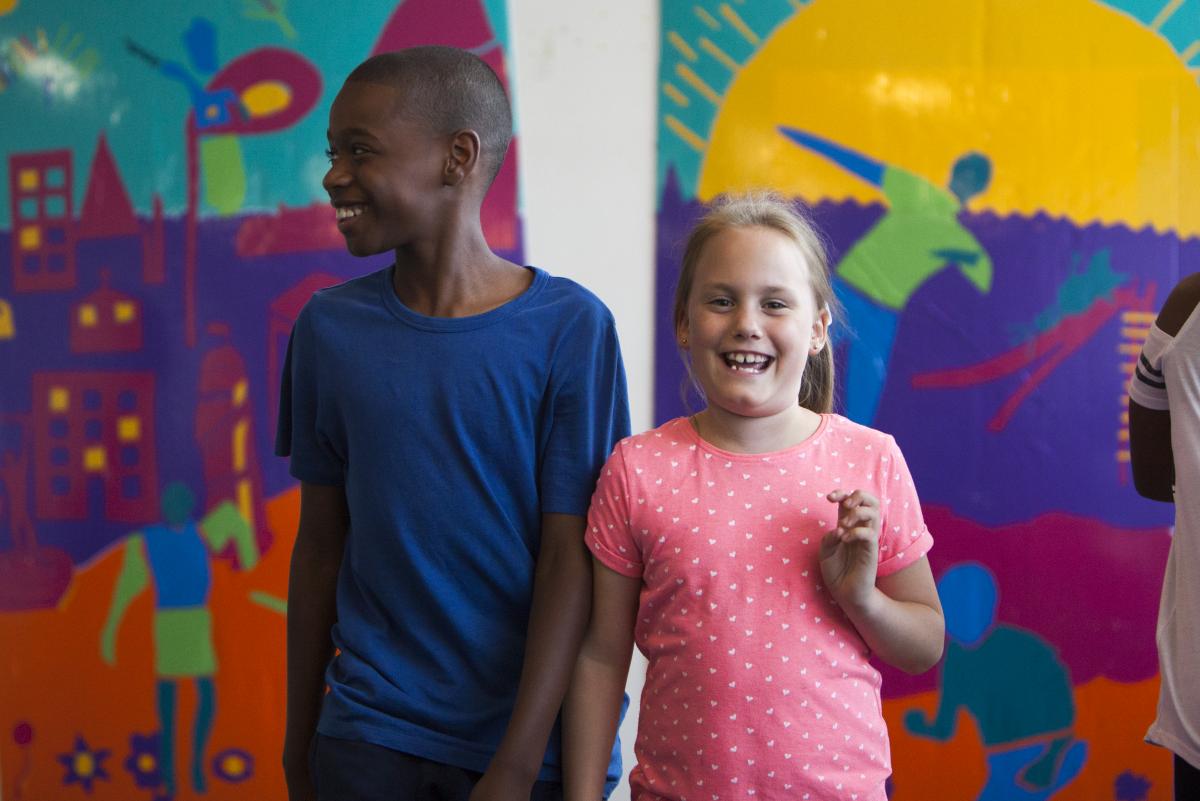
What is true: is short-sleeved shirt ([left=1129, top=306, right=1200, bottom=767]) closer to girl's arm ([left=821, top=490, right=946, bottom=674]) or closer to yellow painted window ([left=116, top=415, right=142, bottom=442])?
girl's arm ([left=821, top=490, right=946, bottom=674])

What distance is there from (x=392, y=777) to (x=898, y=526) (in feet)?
1.88

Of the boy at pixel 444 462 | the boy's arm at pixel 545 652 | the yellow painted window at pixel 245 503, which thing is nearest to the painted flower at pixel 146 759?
the yellow painted window at pixel 245 503

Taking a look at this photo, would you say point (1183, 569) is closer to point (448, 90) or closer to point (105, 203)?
point (448, 90)

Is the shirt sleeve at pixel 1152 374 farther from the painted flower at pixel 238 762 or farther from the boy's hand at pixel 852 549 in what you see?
the painted flower at pixel 238 762

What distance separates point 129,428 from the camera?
2146 millimetres

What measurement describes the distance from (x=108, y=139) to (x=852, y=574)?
1794 mm

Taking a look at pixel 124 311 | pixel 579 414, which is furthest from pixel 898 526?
pixel 124 311

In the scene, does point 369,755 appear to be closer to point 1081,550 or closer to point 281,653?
point 281,653

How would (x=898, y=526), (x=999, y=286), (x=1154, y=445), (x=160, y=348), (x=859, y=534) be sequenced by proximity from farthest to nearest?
1. (x=160, y=348)
2. (x=999, y=286)
3. (x=1154, y=445)
4. (x=898, y=526)
5. (x=859, y=534)

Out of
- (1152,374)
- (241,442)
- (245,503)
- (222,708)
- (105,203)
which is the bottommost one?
(222,708)

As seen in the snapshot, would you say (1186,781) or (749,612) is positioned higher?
(749,612)

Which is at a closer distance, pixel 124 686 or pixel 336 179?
pixel 336 179

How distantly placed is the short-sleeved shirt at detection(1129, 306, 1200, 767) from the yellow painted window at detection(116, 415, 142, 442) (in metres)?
1.80

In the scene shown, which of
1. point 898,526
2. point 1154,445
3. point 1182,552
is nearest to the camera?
point 898,526
